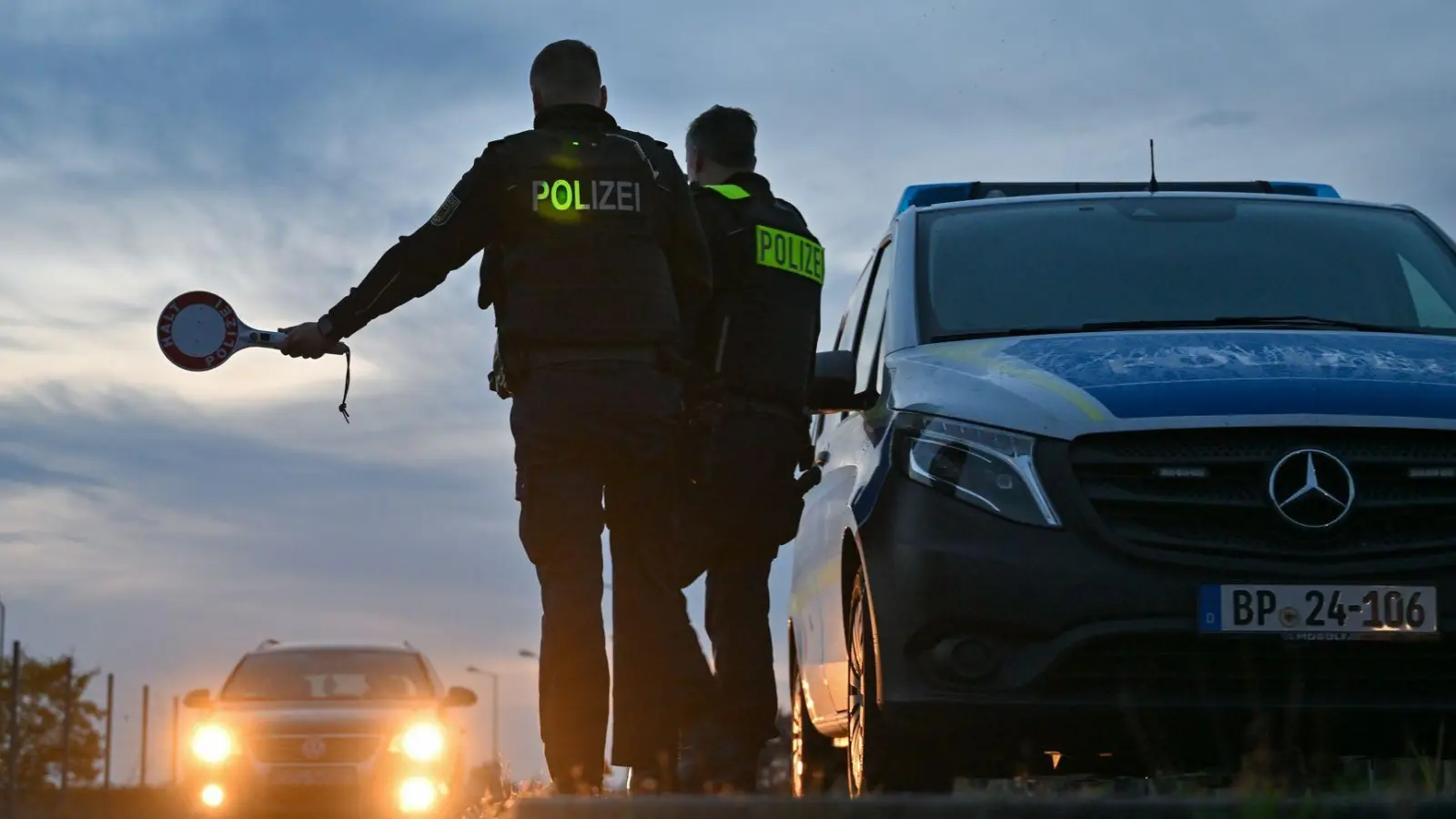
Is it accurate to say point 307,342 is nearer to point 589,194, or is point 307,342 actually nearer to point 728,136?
point 589,194

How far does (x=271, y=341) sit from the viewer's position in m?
7.34

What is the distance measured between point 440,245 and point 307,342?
65 centimetres

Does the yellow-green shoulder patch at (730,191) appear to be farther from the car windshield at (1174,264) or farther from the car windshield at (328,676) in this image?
the car windshield at (328,676)

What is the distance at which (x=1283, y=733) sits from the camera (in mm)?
5629

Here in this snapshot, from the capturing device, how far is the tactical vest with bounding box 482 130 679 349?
21.5ft

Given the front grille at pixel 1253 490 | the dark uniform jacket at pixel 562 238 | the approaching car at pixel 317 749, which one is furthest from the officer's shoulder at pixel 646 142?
the approaching car at pixel 317 749

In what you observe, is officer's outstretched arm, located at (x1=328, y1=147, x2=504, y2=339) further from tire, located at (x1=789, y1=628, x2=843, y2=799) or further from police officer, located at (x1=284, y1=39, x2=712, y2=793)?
tire, located at (x1=789, y1=628, x2=843, y2=799)

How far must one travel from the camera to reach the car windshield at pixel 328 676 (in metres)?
20.2

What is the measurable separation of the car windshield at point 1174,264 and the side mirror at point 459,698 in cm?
1387

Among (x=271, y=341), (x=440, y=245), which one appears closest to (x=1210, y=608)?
(x=440, y=245)

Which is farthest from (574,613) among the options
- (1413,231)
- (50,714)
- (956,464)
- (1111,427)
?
(50,714)

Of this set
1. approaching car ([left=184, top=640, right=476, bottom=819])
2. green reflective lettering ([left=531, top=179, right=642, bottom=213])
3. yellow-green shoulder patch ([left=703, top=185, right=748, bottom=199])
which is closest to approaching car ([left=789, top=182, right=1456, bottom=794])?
green reflective lettering ([left=531, top=179, right=642, bottom=213])

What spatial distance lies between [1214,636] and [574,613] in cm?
180

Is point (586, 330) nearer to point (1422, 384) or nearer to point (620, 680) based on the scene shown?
point (620, 680)
